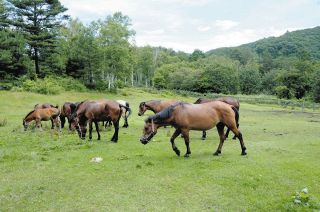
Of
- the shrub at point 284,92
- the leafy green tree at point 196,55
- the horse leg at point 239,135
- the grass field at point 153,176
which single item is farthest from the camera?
the leafy green tree at point 196,55

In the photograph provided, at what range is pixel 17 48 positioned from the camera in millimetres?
44125

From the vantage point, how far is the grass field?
7422 millimetres

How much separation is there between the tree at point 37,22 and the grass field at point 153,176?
1466 inches

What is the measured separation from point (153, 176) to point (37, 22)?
1892 inches

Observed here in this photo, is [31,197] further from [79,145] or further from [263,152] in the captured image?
[263,152]

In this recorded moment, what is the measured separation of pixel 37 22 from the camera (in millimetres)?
50656

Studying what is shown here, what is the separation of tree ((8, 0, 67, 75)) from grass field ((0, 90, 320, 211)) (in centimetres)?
3724

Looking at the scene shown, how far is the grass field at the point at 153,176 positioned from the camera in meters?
7.42

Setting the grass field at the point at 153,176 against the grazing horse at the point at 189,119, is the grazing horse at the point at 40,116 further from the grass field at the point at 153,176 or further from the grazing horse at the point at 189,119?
the grazing horse at the point at 189,119

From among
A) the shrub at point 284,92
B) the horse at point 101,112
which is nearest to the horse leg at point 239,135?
the horse at point 101,112

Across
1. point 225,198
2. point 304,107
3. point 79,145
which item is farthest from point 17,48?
point 225,198

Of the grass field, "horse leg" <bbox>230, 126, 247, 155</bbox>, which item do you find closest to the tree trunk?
the grass field

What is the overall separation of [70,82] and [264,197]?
44.1 m

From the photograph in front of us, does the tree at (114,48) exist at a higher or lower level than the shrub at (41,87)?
higher
